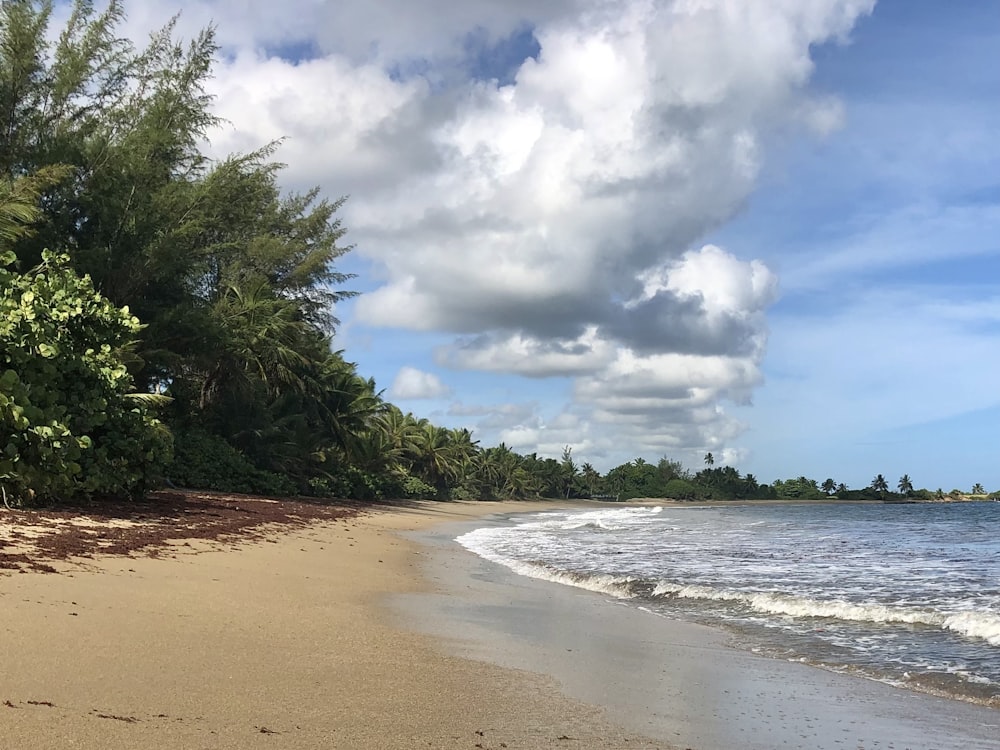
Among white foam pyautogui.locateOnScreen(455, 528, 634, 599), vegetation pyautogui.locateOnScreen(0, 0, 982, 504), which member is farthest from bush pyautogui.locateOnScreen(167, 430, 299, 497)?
→ white foam pyautogui.locateOnScreen(455, 528, 634, 599)

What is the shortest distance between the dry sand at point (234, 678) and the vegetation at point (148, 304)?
6.14m

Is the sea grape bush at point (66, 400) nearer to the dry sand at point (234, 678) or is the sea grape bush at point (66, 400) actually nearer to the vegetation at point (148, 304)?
the vegetation at point (148, 304)

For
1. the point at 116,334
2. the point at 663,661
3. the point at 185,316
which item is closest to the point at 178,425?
the point at 185,316

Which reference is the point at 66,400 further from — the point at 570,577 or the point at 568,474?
the point at 568,474

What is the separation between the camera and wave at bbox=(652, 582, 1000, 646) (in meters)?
8.20

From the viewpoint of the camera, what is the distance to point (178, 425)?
1052 inches

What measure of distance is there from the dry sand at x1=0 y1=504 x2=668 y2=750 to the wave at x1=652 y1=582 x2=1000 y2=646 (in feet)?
16.1

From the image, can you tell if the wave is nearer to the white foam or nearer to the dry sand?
the white foam

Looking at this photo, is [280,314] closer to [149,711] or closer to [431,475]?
[149,711]

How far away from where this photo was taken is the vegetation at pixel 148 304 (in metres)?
12.4

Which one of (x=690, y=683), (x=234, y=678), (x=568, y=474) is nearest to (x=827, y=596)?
(x=690, y=683)

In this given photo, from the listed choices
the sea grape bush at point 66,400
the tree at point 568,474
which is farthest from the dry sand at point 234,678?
the tree at point 568,474

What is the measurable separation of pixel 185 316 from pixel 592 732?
1898 centimetres

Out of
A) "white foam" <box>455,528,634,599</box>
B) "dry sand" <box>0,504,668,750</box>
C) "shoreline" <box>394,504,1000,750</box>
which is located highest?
"dry sand" <box>0,504,668,750</box>
